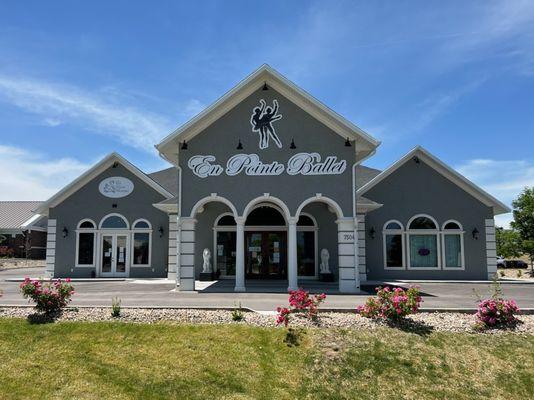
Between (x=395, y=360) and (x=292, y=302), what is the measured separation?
2768 millimetres

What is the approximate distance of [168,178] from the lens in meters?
A: 26.5

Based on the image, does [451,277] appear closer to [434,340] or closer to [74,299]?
[434,340]

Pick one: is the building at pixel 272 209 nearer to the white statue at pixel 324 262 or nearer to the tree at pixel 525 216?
the white statue at pixel 324 262

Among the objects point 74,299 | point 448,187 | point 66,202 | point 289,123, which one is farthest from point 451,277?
point 66,202

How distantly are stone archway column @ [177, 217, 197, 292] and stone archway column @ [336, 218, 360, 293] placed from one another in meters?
5.61

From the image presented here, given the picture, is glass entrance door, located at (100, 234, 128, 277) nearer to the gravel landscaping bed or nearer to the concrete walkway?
the concrete walkway

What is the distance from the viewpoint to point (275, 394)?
7016 mm

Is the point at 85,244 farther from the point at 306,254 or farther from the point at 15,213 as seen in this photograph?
the point at 15,213

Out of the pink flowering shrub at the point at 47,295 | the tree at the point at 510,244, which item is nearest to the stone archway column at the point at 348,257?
the pink flowering shrub at the point at 47,295

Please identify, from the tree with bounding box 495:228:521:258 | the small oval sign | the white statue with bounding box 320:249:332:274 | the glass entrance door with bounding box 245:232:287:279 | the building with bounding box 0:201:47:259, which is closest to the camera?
the white statue with bounding box 320:249:332:274

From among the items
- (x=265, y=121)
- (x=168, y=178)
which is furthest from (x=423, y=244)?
(x=168, y=178)

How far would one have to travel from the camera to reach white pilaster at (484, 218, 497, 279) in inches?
832

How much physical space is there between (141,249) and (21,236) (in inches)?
1067

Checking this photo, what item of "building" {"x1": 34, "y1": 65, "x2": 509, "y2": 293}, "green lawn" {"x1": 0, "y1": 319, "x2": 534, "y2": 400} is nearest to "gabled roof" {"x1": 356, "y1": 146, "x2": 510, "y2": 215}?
"building" {"x1": 34, "y1": 65, "x2": 509, "y2": 293}
